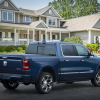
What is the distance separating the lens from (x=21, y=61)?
6.66 metres

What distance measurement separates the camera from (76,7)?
68.1 m

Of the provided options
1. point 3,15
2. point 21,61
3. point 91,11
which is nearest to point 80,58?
point 21,61

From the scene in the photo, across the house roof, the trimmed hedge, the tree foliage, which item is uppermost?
the tree foliage

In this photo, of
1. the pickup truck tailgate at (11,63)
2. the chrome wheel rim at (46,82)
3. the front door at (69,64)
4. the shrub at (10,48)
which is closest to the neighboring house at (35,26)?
the shrub at (10,48)

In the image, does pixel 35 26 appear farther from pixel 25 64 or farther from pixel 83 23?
pixel 25 64

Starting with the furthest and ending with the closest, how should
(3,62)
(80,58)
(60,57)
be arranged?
1. (80,58)
2. (60,57)
3. (3,62)

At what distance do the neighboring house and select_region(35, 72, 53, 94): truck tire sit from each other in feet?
80.5

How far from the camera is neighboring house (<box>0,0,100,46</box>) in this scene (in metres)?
33.1

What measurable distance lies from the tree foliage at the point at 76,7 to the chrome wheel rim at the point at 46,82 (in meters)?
57.3

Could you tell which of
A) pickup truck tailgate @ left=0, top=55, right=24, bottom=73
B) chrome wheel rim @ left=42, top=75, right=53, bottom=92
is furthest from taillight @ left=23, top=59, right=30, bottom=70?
chrome wheel rim @ left=42, top=75, right=53, bottom=92

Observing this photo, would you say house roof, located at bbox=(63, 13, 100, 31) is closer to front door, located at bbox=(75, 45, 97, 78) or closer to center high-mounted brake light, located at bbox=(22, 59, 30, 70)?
front door, located at bbox=(75, 45, 97, 78)

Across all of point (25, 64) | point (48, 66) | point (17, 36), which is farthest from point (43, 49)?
point (17, 36)

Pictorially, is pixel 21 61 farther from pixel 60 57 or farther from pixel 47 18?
pixel 47 18

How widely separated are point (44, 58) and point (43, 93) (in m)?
1.25
